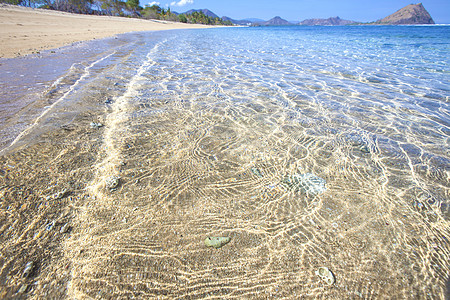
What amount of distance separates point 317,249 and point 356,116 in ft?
11.6

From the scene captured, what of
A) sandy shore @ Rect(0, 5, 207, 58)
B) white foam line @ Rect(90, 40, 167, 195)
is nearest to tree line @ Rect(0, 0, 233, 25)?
sandy shore @ Rect(0, 5, 207, 58)

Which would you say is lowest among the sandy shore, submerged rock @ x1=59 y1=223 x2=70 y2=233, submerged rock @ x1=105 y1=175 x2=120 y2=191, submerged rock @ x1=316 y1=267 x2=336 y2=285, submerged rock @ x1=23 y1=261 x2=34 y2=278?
submerged rock @ x1=316 y1=267 x2=336 y2=285

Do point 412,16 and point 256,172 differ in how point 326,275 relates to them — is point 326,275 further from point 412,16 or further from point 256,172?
point 412,16

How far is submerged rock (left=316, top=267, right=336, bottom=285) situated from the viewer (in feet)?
4.79

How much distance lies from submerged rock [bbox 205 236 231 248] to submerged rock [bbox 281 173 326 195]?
3.24 feet

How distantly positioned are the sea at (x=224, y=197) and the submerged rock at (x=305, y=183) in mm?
19

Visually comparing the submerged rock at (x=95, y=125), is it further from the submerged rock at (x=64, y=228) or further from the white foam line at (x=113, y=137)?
the submerged rock at (x=64, y=228)

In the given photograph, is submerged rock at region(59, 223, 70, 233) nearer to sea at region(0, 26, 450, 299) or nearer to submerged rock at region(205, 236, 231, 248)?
sea at region(0, 26, 450, 299)

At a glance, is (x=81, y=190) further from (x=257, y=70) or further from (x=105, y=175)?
(x=257, y=70)

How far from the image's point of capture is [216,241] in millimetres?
1691

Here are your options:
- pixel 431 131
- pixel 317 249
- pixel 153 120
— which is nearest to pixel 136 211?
pixel 317 249

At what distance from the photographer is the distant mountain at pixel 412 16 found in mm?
130100

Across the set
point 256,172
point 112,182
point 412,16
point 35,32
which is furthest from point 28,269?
point 412,16

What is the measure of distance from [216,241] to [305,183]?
130cm
